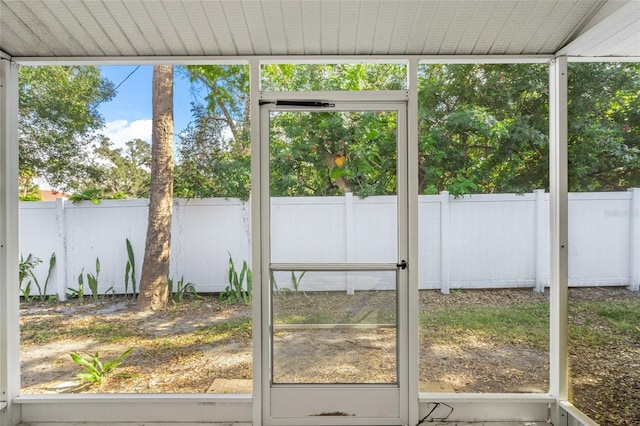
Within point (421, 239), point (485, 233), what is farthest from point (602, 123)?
point (421, 239)

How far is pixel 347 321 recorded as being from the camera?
211 cm

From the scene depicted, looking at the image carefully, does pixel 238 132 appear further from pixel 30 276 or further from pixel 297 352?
pixel 30 276

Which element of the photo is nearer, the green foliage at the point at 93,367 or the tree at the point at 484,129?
the green foliage at the point at 93,367

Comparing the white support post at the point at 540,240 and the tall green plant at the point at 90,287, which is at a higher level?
the white support post at the point at 540,240

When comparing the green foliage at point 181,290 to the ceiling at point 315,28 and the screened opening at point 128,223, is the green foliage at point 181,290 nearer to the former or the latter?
the screened opening at point 128,223

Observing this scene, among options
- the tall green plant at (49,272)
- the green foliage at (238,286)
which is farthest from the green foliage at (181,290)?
the tall green plant at (49,272)

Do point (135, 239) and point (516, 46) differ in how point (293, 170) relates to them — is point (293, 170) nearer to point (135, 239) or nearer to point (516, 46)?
point (516, 46)

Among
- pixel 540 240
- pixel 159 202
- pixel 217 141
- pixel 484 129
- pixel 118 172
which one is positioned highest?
pixel 484 129

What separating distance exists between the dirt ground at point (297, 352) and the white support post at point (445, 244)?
4.6 inches

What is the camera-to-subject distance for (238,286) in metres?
2.91

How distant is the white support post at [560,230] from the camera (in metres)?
2.05

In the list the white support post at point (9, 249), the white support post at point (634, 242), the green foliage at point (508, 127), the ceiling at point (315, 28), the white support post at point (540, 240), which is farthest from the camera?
the white support post at point (540, 240)

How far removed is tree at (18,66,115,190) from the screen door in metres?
1.99

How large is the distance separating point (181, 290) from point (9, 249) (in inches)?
48.0
